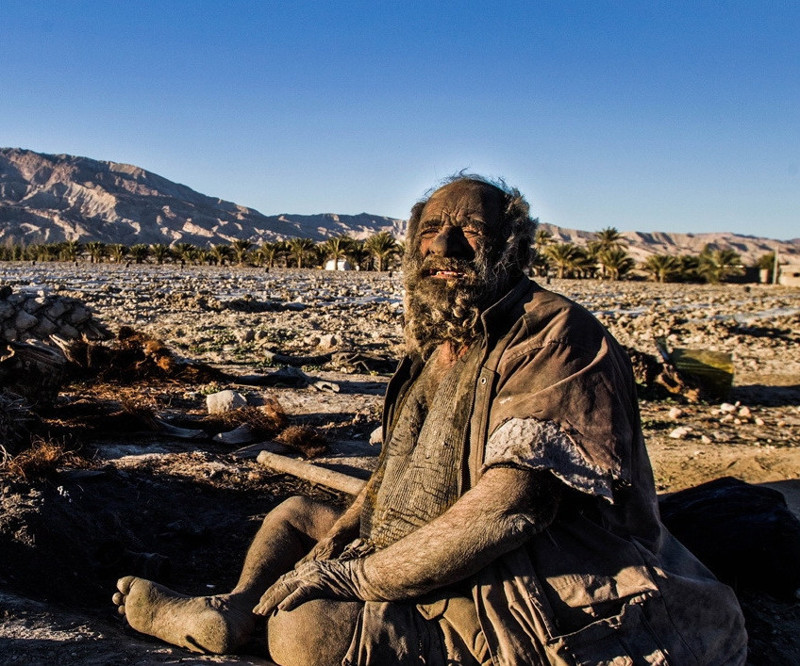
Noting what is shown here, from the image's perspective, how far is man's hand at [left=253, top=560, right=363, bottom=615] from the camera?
2.18 meters

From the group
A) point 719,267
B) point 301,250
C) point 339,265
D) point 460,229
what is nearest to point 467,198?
point 460,229

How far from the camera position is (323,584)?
7.25 feet

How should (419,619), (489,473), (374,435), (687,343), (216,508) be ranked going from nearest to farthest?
1. (489,473)
2. (419,619)
3. (216,508)
4. (374,435)
5. (687,343)

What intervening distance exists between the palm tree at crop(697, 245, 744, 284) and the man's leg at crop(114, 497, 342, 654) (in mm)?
50886

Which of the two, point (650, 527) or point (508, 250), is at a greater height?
point (508, 250)

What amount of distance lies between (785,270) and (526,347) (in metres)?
52.6

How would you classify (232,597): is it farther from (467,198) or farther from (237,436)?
(237,436)

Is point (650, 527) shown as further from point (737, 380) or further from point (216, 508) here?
point (737, 380)

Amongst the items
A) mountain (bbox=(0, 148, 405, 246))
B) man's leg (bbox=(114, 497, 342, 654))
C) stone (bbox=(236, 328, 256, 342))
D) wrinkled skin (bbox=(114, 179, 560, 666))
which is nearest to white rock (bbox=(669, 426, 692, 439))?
man's leg (bbox=(114, 497, 342, 654))

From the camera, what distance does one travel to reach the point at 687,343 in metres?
13.1

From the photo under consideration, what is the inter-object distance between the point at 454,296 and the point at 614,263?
163 ft

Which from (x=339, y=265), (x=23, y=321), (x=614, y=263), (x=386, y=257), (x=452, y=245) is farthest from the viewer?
(x=386, y=257)

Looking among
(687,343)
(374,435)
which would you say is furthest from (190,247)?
(374,435)

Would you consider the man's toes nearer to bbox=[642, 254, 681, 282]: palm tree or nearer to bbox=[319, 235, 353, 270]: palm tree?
bbox=[642, 254, 681, 282]: palm tree
